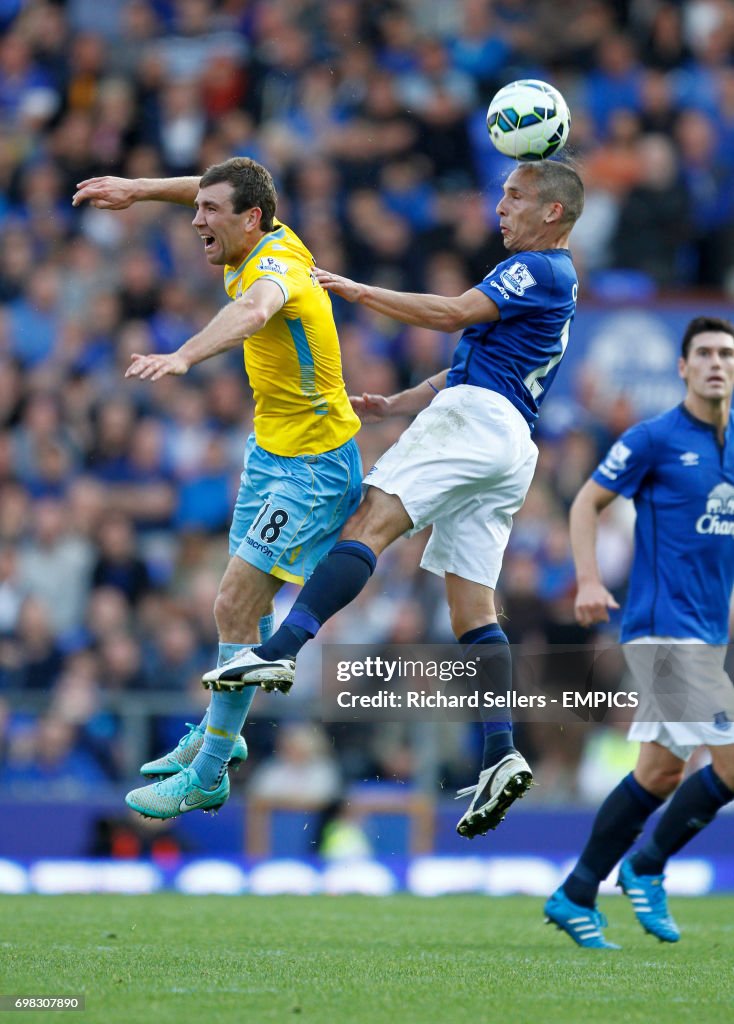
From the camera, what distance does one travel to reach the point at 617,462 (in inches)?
323

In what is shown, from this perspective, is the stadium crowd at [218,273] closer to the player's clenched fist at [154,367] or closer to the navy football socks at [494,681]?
the navy football socks at [494,681]

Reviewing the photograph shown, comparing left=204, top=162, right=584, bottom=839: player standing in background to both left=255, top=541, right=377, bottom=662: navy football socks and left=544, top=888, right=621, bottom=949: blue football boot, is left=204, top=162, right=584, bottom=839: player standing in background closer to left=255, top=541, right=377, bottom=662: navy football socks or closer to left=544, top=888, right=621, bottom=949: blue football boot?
left=255, top=541, right=377, bottom=662: navy football socks

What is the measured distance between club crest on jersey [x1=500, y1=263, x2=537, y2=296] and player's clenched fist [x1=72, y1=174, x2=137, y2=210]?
1.73 m

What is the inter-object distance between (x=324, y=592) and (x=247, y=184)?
1.74 m

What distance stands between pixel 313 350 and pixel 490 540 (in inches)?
44.0

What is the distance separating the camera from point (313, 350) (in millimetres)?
7359

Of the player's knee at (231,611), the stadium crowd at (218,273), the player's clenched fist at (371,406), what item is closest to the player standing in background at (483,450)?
the player's knee at (231,611)

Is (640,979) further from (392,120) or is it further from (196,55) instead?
(196,55)

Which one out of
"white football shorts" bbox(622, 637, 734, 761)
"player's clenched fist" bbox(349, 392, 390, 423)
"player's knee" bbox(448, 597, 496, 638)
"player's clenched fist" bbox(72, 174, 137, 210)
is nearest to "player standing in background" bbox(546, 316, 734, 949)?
"white football shorts" bbox(622, 637, 734, 761)

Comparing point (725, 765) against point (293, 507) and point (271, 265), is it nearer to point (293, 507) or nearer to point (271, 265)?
point (293, 507)

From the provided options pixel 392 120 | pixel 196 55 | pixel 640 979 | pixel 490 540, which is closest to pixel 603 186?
pixel 392 120

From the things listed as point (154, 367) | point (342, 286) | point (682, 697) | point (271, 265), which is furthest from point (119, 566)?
point (154, 367)

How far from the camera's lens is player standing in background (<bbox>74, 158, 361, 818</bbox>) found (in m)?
7.26

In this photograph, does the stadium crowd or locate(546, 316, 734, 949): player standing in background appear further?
the stadium crowd
